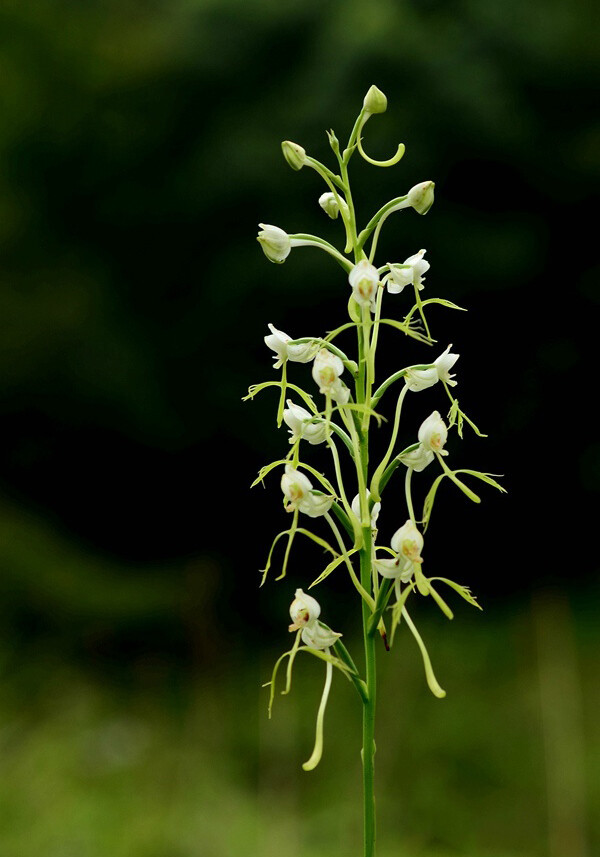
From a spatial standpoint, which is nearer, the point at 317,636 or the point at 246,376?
the point at 317,636

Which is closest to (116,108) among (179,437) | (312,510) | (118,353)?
(118,353)

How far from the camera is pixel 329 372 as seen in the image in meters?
0.52

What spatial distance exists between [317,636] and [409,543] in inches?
3.5

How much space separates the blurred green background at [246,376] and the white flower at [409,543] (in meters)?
1.44

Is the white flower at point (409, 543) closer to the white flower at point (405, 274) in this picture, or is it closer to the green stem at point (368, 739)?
the green stem at point (368, 739)

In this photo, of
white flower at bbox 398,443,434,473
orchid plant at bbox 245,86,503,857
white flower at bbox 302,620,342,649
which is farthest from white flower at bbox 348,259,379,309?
white flower at bbox 302,620,342,649

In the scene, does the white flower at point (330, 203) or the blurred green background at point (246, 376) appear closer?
the white flower at point (330, 203)

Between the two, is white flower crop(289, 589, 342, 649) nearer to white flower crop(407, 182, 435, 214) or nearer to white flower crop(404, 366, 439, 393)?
white flower crop(404, 366, 439, 393)

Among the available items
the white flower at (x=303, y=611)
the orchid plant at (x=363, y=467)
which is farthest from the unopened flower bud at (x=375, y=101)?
the white flower at (x=303, y=611)

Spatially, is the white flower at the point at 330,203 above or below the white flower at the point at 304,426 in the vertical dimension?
above

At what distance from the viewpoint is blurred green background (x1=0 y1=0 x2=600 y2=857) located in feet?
6.28

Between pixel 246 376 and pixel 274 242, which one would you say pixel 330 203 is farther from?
pixel 246 376

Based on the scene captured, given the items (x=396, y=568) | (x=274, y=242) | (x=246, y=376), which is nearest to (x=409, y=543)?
(x=396, y=568)

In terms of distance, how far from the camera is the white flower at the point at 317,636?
0.54 meters
